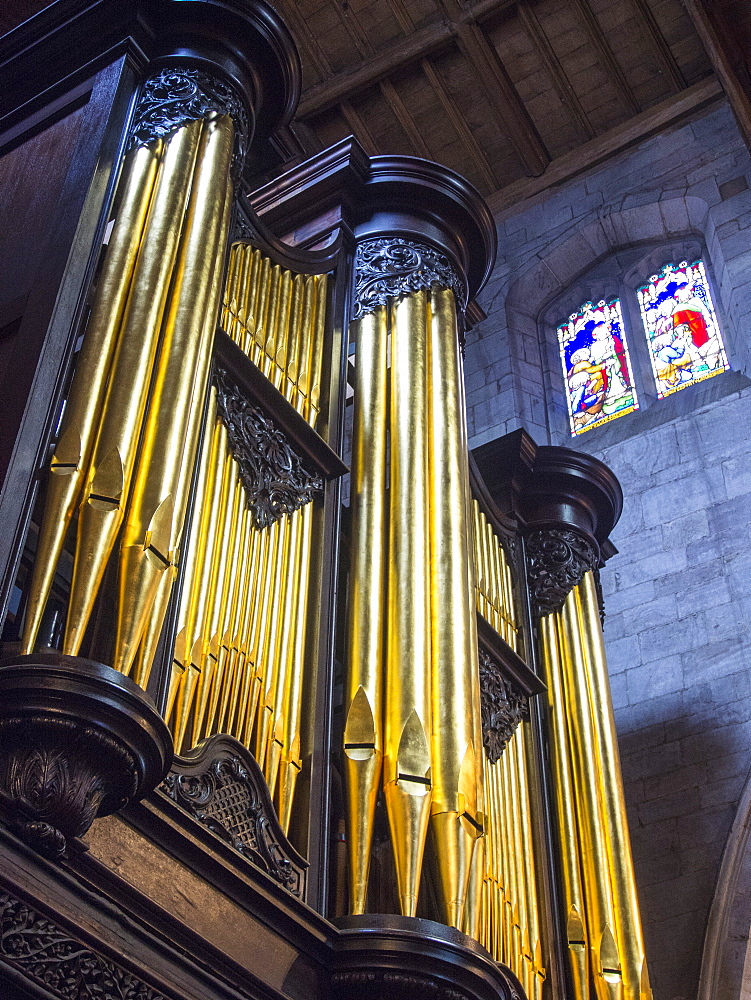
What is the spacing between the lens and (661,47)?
12953 mm

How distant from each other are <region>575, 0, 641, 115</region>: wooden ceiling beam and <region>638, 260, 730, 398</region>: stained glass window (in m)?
2.05

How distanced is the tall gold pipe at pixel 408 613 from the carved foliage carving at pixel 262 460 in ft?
1.53

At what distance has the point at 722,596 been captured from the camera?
9.27m

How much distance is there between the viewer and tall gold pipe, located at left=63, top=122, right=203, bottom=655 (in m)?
3.91

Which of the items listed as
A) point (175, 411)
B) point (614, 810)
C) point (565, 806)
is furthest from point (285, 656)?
point (614, 810)

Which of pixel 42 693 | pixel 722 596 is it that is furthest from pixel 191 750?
pixel 722 596

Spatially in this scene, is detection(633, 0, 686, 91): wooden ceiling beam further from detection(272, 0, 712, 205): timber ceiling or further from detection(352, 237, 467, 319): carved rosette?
detection(352, 237, 467, 319): carved rosette

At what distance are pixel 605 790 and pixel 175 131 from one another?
3.73 meters

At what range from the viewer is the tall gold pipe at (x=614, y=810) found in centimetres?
605

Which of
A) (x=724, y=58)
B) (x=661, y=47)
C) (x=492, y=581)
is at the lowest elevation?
(x=492, y=581)

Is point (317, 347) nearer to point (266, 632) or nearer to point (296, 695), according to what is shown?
point (266, 632)

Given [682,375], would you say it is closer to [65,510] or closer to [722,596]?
[722,596]

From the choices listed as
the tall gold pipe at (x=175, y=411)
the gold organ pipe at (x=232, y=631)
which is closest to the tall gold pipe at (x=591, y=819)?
the gold organ pipe at (x=232, y=631)

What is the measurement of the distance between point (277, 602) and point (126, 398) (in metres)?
1.05
